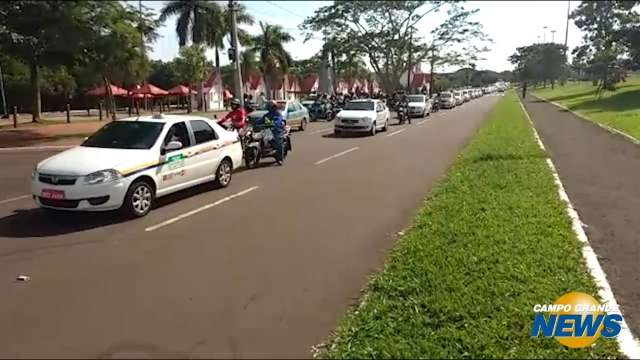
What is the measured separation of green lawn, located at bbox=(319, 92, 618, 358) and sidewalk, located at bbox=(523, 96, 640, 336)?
0.34 meters

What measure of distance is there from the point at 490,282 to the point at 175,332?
275 cm

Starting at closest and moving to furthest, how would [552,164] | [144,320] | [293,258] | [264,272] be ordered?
[144,320], [264,272], [293,258], [552,164]

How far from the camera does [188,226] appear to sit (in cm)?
768

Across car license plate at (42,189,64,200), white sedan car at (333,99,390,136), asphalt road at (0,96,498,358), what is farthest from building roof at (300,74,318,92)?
car license plate at (42,189,64,200)

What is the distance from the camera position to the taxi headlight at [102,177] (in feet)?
25.1

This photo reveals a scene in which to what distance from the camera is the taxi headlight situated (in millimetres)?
7656

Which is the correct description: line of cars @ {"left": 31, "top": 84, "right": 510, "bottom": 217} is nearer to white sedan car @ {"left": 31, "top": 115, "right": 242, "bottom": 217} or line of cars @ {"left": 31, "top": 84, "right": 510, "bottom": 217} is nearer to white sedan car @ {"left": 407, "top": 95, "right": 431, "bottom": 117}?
white sedan car @ {"left": 31, "top": 115, "right": 242, "bottom": 217}

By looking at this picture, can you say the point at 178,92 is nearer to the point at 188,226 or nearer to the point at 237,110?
the point at 237,110

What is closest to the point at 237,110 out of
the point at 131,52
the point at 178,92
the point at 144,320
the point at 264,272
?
the point at 131,52

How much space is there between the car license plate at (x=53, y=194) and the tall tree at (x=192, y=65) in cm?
5082

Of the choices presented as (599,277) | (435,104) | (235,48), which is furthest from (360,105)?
(435,104)

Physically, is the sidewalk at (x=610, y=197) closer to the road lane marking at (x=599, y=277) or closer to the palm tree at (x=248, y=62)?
the road lane marking at (x=599, y=277)

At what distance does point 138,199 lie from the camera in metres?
8.24

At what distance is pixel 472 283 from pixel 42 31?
44.9ft
